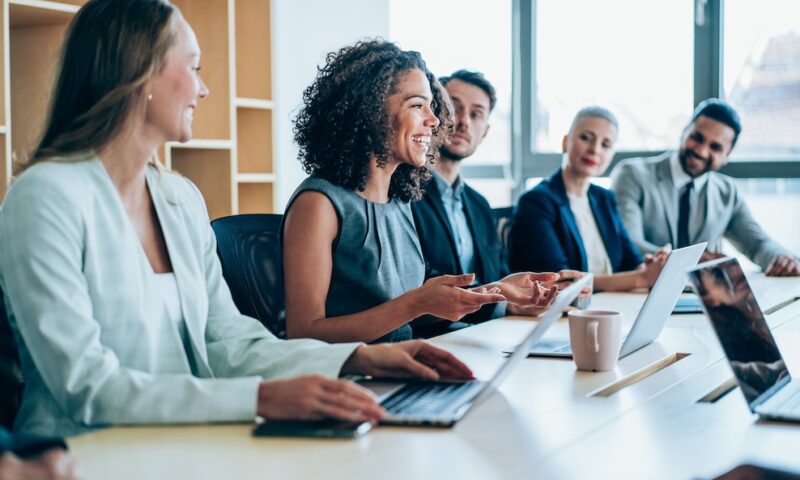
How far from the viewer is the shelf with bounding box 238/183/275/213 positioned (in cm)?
421

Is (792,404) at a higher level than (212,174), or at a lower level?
lower

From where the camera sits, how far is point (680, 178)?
13.3 ft

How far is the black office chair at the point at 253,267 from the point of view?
6.70 ft

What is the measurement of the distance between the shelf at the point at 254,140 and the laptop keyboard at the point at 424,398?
286 centimetres

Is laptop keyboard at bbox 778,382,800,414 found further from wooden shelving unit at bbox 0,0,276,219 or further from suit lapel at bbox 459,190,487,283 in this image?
wooden shelving unit at bbox 0,0,276,219

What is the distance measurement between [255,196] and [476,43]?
2.09 meters

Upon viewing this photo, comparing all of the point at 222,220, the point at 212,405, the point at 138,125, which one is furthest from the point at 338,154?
the point at 212,405

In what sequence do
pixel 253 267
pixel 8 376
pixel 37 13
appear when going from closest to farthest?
pixel 8 376
pixel 253 267
pixel 37 13

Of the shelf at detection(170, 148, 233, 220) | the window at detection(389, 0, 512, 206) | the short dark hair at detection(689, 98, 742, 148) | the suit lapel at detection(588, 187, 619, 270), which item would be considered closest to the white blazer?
the suit lapel at detection(588, 187, 619, 270)

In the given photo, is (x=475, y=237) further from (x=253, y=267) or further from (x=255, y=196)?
(x=255, y=196)

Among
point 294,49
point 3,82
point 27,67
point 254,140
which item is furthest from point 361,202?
point 294,49

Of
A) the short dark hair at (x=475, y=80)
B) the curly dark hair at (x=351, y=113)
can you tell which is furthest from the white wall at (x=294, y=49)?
the curly dark hair at (x=351, y=113)

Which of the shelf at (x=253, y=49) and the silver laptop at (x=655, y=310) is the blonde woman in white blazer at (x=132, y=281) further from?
the shelf at (x=253, y=49)

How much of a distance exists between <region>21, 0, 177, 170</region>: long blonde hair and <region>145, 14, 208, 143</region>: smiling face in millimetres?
17
